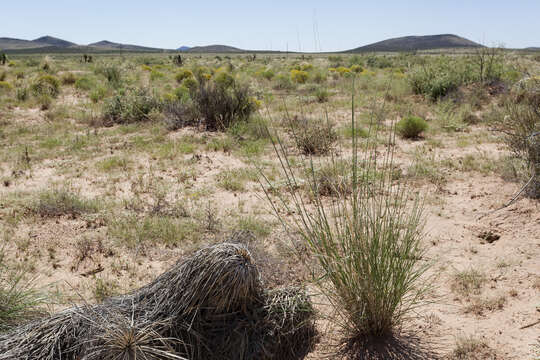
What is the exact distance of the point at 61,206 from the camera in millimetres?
5129

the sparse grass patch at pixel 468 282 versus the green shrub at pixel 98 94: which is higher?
the green shrub at pixel 98 94

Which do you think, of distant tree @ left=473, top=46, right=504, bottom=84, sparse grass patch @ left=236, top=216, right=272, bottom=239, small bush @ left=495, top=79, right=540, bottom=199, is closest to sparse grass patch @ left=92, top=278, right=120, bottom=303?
sparse grass patch @ left=236, top=216, right=272, bottom=239

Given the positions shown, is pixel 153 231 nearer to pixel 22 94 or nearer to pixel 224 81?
→ pixel 224 81

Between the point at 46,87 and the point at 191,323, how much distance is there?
12.2 meters

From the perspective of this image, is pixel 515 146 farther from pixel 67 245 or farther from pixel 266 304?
pixel 67 245

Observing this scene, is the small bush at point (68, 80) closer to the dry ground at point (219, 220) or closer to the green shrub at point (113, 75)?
the green shrub at point (113, 75)

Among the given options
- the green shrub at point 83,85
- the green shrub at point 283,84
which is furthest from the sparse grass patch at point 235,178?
the green shrub at point 83,85

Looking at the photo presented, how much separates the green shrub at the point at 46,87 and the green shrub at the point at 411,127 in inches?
363

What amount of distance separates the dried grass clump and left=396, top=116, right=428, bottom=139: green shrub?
597 cm

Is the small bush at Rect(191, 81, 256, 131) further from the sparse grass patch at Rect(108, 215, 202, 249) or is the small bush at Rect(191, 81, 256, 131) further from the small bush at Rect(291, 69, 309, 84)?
the small bush at Rect(291, 69, 309, 84)

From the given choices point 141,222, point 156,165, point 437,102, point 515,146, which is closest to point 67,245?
point 141,222

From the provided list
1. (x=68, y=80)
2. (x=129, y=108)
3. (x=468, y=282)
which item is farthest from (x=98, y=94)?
(x=468, y=282)

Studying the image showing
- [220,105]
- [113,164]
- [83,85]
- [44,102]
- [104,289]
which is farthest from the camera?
A: [83,85]

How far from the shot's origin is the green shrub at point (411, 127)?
324 inches
